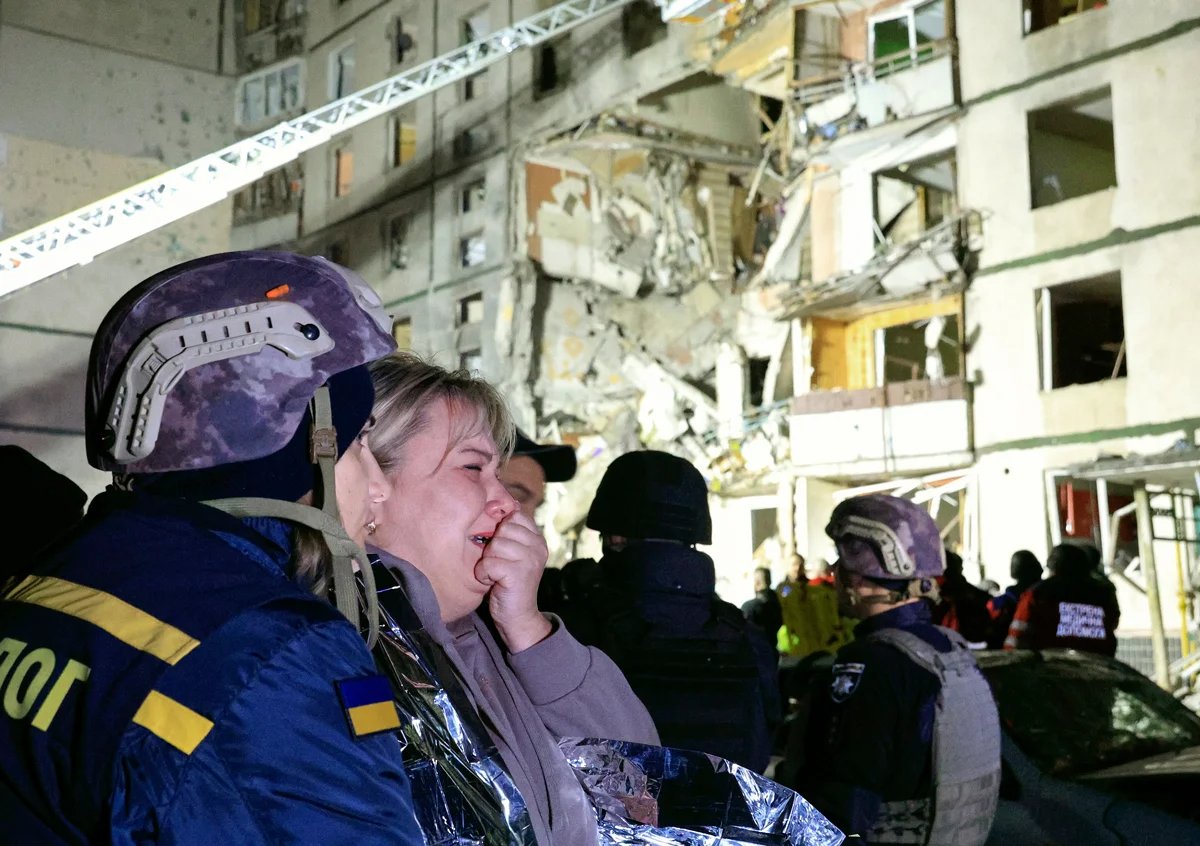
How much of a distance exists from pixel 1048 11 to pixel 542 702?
55.4 feet

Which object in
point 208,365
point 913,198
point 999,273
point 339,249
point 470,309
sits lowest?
point 208,365

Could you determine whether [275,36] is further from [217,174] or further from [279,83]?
[217,174]

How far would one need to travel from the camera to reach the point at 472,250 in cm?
2533

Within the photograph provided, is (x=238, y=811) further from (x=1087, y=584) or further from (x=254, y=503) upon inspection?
(x=1087, y=584)

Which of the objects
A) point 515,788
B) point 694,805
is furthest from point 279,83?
point 515,788

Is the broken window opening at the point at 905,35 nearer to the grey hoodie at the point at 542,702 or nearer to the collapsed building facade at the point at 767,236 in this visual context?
the collapsed building facade at the point at 767,236

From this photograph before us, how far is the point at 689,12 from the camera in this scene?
20219 millimetres

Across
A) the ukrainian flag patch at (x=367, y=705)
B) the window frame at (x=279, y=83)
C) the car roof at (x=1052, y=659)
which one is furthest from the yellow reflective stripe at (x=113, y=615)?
the window frame at (x=279, y=83)

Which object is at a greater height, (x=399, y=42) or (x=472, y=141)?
(x=399, y=42)

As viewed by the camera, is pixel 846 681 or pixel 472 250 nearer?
pixel 846 681

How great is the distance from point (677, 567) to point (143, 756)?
2232 millimetres

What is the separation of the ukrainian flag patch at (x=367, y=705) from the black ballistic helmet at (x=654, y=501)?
2148 millimetres

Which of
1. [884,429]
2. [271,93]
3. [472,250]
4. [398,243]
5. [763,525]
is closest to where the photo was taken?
[884,429]

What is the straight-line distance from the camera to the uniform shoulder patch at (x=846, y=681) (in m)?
2.97
